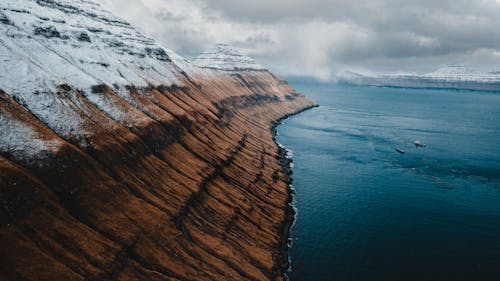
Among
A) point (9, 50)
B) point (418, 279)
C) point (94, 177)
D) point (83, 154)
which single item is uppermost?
point (9, 50)

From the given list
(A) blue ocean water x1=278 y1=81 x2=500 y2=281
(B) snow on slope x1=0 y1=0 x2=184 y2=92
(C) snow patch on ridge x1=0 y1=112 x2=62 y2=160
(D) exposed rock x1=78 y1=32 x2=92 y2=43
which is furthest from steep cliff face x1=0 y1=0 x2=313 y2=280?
(D) exposed rock x1=78 y1=32 x2=92 y2=43

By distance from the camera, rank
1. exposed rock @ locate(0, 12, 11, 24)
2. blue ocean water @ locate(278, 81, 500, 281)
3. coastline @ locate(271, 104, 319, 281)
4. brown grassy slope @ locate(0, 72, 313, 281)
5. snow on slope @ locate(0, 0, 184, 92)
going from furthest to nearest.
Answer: exposed rock @ locate(0, 12, 11, 24)
snow on slope @ locate(0, 0, 184, 92)
coastline @ locate(271, 104, 319, 281)
blue ocean water @ locate(278, 81, 500, 281)
brown grassy slope @ locate(0, 72, 313, 281)

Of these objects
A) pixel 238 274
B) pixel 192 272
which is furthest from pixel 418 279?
pixel 192 272

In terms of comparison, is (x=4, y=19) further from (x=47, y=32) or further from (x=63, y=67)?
(x=63, y=67)

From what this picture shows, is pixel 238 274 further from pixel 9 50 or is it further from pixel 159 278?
pixel 9 50

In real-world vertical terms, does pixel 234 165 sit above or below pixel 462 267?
above

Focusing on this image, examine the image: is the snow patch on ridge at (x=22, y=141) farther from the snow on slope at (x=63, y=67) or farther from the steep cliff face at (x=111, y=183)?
the snow on slope at (x=63, y=67)

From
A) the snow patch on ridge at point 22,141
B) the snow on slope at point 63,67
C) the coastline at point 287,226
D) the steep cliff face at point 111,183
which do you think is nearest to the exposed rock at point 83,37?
the snow on slope at point 63,67

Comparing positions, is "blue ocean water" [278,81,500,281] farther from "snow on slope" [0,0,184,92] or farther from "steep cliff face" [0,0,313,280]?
"snow on slope" [0,0,184,92]
